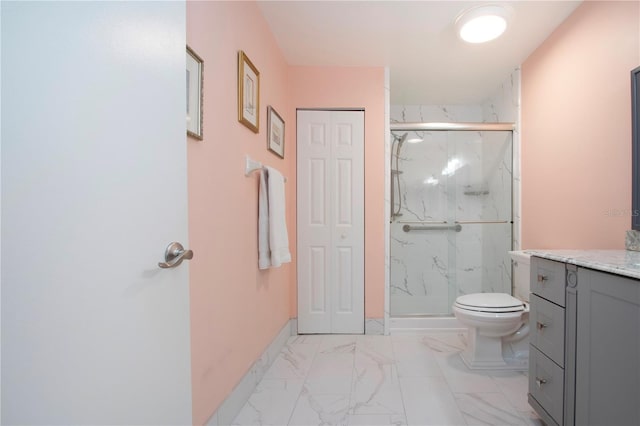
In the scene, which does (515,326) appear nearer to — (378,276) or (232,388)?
(378,276)

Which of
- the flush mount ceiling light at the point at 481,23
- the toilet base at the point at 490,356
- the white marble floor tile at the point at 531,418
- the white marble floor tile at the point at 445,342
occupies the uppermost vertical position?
the flush mount ceiling light at the point at 481,23

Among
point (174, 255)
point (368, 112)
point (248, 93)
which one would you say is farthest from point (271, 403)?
point (368, 112)

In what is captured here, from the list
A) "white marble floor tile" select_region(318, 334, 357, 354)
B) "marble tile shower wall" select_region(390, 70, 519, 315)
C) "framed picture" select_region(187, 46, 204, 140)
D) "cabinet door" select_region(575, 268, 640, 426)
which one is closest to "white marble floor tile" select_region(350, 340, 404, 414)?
"white marble floor tile" select_region(318, 334, 357, 354)

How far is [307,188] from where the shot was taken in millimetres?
2660

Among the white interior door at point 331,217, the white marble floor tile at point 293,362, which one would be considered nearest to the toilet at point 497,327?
the white interior door at point 331,217

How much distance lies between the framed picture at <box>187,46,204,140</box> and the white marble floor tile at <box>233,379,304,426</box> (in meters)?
1.38

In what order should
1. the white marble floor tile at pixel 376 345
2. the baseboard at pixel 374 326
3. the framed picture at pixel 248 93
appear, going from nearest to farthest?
1. the framed picture at pixel 248 93
2. the white marble floor tile at pixel 376 345
3. the baseboard at pixel 374 326

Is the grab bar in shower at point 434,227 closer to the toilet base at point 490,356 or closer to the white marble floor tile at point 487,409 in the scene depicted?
the toilet base at point 490,356

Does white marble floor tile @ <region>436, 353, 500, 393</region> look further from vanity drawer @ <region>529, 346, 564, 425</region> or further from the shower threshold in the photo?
the shower threshold

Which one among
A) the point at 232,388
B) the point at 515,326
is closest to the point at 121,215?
the point at 232,388

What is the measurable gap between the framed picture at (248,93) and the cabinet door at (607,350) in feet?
5.48

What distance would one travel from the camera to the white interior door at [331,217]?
265 centimetres

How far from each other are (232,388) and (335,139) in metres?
1.99

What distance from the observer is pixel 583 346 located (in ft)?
3.67
